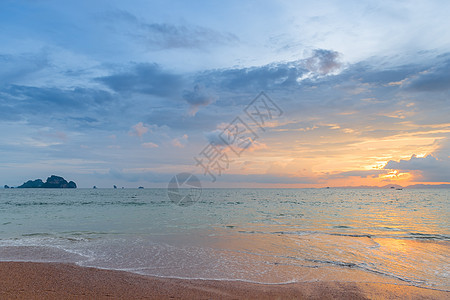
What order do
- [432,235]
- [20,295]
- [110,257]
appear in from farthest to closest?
[432,235], [110,257], [20,295]

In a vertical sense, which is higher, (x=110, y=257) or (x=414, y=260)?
(x=110, y=257)

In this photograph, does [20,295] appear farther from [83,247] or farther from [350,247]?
[350,247]

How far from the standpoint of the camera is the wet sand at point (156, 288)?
7.23m

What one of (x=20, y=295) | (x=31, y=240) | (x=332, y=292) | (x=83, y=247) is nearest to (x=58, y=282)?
(x=20, y=295)

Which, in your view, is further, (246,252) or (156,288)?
(246,252)

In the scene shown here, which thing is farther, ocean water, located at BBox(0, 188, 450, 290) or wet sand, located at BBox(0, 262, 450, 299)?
ocean water, located at BBox(0, 188, 450, 290)

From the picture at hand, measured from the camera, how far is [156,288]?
780cm

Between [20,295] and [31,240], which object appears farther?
[31,240]

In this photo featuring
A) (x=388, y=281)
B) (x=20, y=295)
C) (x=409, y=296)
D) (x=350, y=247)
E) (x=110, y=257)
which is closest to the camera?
(x=20, y=295)

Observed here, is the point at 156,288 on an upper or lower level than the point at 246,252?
upper

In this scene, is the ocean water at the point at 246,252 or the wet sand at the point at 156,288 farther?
the ocean water at the point at 246,252

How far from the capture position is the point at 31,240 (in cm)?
1518

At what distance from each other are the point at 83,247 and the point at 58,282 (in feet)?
19.9

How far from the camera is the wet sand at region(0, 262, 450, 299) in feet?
23.7
